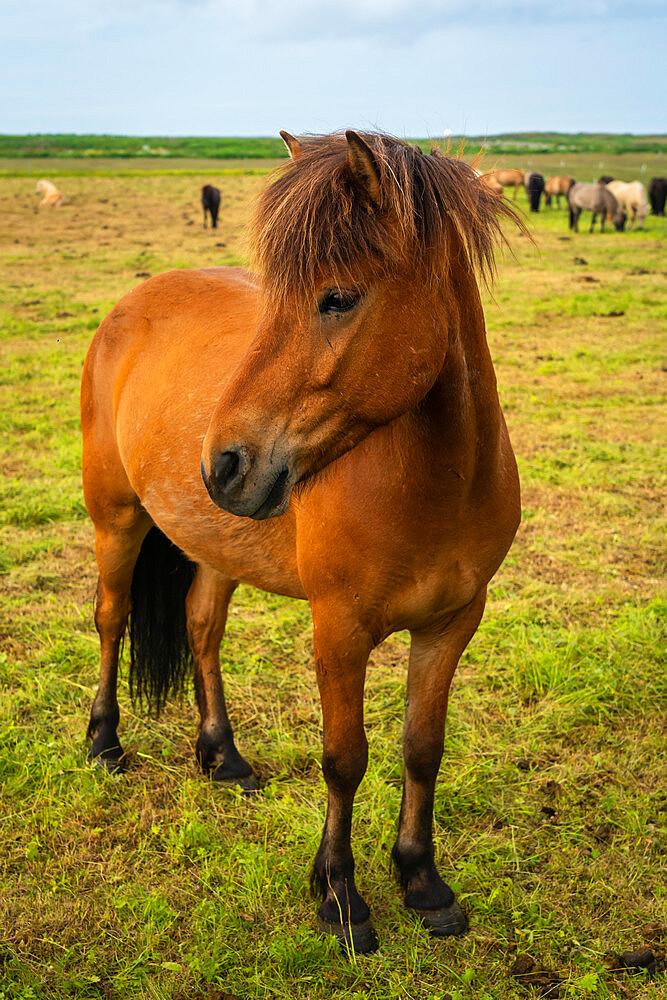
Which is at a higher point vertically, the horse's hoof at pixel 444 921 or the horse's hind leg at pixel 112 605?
the horse's hind leg at pixel 112 605

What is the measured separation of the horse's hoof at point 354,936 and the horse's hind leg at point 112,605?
1321mm

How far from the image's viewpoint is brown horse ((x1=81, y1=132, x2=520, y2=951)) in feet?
5.65

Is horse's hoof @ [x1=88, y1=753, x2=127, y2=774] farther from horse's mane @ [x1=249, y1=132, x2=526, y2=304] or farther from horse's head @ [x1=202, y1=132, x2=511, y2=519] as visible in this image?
horse's mane @ [x1=249, y1=132, x2=526, y2=304]

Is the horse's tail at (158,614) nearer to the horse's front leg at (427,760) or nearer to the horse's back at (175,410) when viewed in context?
the horse's back at (175,410)

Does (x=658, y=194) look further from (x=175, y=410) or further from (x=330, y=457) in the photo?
(x=330, y=457)

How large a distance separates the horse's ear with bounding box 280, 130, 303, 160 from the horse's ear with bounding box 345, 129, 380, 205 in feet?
1.02

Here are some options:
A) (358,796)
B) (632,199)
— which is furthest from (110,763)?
(632,199)

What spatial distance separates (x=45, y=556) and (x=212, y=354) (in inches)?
116

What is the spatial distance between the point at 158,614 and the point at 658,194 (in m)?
30.2

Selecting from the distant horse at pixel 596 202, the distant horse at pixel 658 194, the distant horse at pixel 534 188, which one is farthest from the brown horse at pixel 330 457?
the distant horse at pixel 658 194

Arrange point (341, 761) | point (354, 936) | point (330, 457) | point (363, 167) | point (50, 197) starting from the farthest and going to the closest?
1. point (50, 197)
2. point (354, 936)
3. point (341, 761)
4. point (330, 457)
5. point (363, 167)

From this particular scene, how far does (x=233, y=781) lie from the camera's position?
332 centimetres

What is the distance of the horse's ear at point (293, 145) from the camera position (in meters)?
1.96

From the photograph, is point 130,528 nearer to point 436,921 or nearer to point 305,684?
point 305,684
